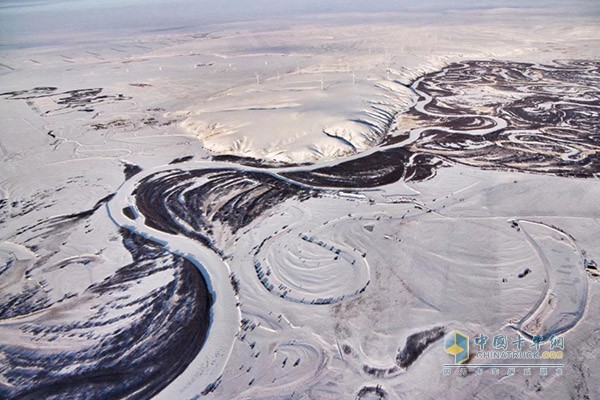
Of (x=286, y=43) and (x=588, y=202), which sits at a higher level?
(x=286, y=43)

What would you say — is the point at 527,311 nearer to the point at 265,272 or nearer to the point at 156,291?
the point at 265,272

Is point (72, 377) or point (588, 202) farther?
point (588, 202)

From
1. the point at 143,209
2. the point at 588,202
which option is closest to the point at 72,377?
the point at 143,209

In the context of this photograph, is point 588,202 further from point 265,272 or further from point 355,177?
point 265,272

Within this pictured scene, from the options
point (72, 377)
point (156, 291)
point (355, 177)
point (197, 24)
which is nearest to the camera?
point (72, 377)

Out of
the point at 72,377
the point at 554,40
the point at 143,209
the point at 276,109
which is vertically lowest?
the point at 72,377

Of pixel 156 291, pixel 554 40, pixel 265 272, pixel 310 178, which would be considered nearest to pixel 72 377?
pixel 156 291

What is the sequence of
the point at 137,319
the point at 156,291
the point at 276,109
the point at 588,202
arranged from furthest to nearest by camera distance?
the point at 276,109 → the point at 588,202 → the point at 156,291 → the point at 137,319
